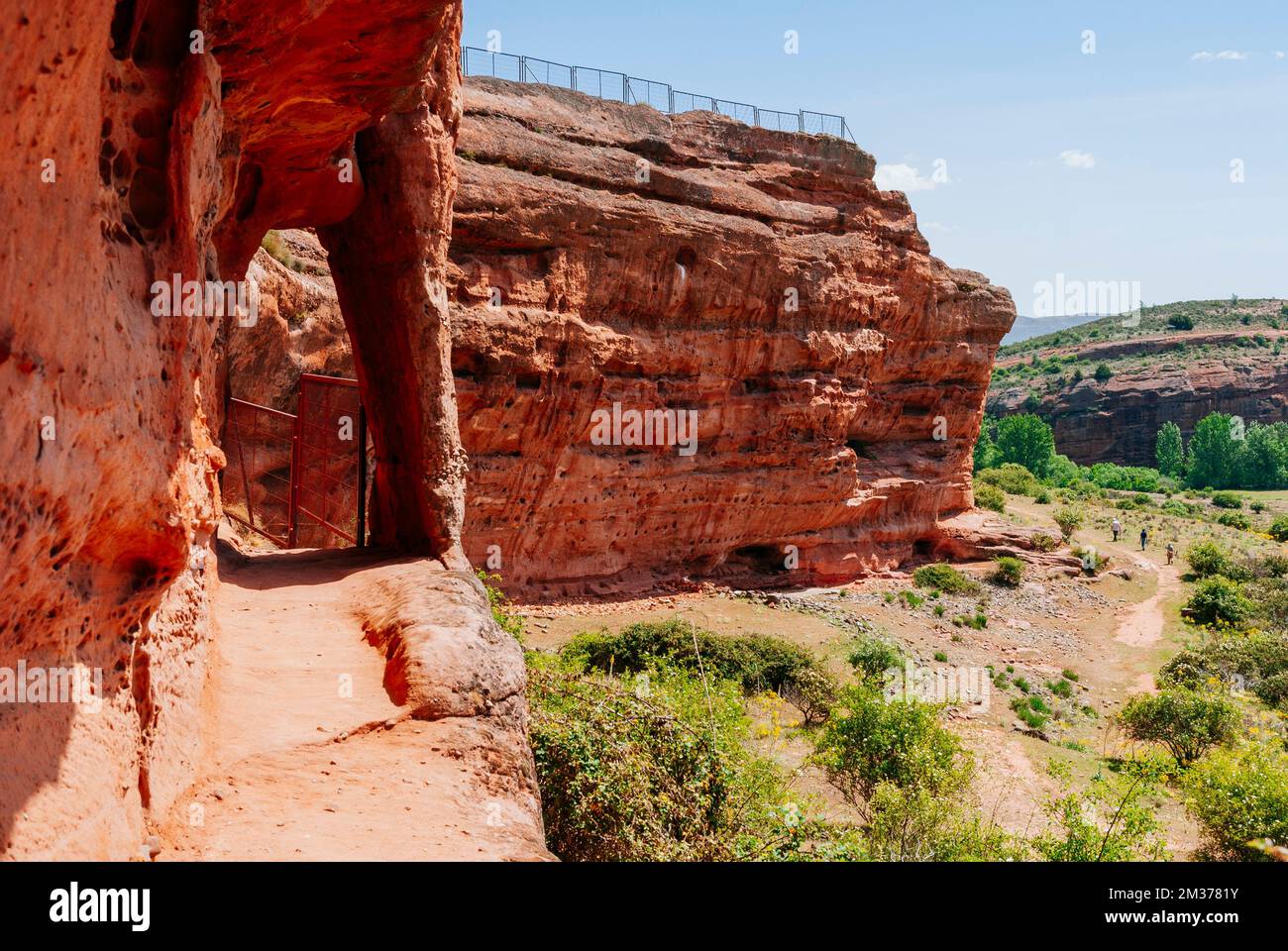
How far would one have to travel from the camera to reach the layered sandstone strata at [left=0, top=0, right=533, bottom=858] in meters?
3.94

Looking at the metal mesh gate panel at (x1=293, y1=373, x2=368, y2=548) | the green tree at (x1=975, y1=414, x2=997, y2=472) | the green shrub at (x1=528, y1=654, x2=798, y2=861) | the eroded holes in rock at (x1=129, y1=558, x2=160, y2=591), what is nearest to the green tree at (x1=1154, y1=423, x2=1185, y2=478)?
the green tree at (x1=975, y1=414, x2=997, y2=472)

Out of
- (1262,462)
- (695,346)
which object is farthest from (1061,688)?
(1262,462)

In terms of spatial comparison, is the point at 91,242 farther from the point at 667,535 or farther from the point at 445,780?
the point at 667,535

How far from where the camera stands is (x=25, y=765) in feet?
13.8

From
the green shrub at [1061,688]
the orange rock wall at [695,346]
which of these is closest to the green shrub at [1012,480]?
the orange rock wall at [695,346]

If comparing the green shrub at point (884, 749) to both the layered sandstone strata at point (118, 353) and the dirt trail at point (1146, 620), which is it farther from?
the dirt trail at point (1146, 620)

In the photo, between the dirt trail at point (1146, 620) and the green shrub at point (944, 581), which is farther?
the green shrub at point (944, 581)

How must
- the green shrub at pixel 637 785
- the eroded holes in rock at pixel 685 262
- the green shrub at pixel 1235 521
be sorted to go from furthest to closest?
the green shrub at pixel 1235 521
the eroded holes in rock at pixel 685 262
the green shrub at pixel 637 785

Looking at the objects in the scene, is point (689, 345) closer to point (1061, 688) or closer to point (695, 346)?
point (695, 346)

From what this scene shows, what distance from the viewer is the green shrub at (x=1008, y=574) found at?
3288cm

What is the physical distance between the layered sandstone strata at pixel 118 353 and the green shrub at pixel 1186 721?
19.6 m

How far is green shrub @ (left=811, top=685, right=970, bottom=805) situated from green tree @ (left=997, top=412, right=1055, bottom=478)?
6114cm

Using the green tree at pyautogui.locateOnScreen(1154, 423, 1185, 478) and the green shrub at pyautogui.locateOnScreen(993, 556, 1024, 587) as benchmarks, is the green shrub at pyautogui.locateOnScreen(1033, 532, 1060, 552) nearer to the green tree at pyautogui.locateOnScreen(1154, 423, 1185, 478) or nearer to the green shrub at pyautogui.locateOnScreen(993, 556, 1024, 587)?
the green shrub at pyautogui.locateOnScreen(993, 556, 1024, 587)
